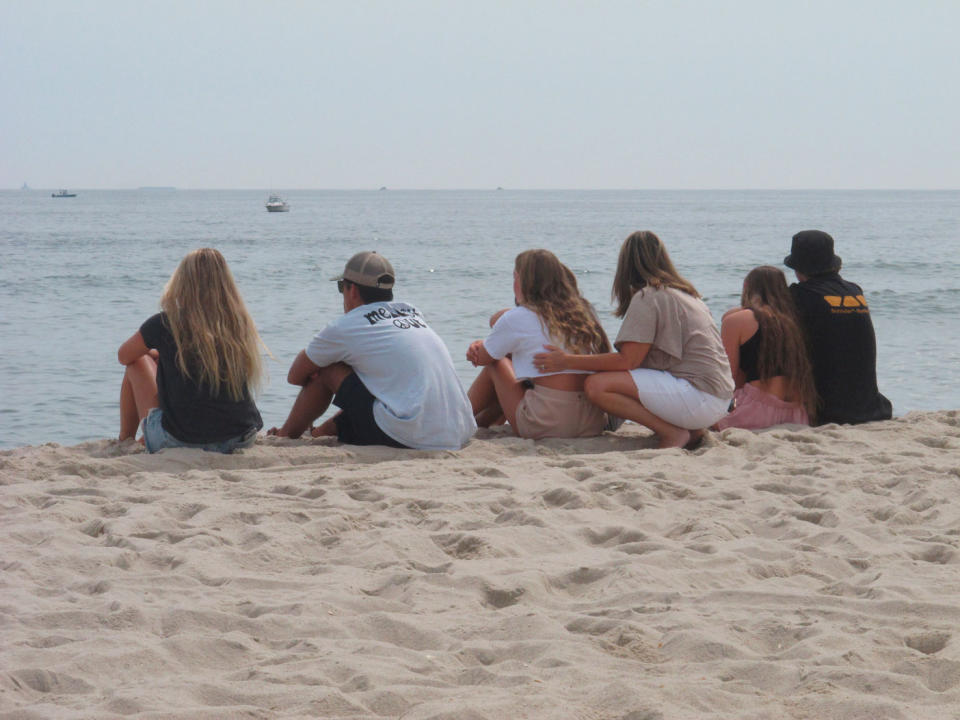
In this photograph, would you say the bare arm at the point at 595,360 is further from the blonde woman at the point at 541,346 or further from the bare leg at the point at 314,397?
the bare leg at the point at 314,397

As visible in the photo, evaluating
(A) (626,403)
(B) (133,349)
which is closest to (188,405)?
(B) (133,349)

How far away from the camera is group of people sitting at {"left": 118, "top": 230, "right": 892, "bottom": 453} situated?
539 centimetres

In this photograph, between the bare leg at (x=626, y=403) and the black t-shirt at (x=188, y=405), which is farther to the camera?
the bare leg at (x=626, y=403)

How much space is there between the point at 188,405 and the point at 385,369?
1.05 meters

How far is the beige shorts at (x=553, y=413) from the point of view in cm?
590

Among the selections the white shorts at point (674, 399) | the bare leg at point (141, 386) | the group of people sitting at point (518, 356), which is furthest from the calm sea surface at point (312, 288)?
the white shorts at point (674, 399)

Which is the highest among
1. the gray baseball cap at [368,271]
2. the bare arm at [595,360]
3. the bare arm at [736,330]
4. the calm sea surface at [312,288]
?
the gray baseball cap at [368,271]

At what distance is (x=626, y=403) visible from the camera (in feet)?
18.5

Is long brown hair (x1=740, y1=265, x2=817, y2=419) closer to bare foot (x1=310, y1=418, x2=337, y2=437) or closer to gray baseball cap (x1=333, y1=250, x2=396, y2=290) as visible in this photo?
gray baseball cap (x1=333, y1=250, x2=396, y2=290)

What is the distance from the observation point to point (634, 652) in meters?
2.92

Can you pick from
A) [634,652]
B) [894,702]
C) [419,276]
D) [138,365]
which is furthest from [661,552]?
[419,276]

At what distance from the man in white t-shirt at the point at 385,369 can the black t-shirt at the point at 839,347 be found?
2.15 m

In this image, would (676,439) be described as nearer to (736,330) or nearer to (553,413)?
(553,413)

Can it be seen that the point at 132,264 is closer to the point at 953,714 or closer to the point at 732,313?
the point at 732,313
